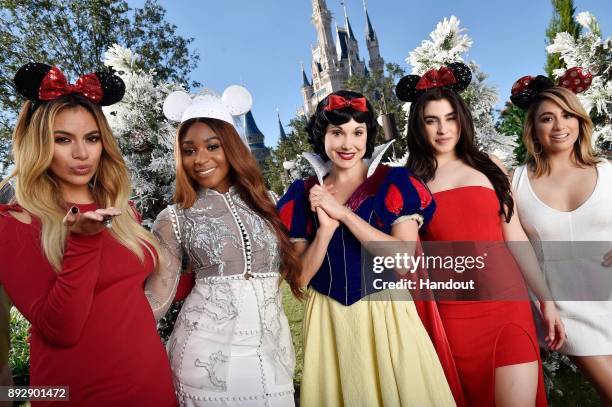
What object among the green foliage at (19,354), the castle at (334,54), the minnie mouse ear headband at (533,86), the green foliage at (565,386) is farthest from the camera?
the castle at (334,54)

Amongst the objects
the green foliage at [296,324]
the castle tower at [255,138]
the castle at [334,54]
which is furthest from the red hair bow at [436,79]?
the castle at [334,54]

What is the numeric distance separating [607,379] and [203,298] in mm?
2389

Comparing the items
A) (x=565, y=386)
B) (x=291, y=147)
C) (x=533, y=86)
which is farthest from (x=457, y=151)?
(x=291, y=147)

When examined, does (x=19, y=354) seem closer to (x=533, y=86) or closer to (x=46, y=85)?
(x=46, y=85)

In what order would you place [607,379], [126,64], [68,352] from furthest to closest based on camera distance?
[126,64]
[607,379]
[68,352]

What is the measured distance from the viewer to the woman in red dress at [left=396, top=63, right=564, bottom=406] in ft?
7.53

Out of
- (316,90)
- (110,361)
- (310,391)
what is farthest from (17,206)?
(316,90)

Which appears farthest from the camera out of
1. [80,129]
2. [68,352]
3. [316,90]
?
[316,90]

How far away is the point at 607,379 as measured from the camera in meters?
2.43

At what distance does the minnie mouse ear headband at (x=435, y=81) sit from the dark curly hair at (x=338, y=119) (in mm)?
545

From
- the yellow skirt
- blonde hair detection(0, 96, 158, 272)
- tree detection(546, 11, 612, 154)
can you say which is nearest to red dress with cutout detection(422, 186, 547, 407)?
the yellow skirt

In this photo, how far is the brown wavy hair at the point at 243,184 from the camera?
2.26 m

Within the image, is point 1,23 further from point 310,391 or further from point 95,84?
point 310,391

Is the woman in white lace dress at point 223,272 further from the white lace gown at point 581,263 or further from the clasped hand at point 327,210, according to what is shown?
the white lace gown at point 581,263
